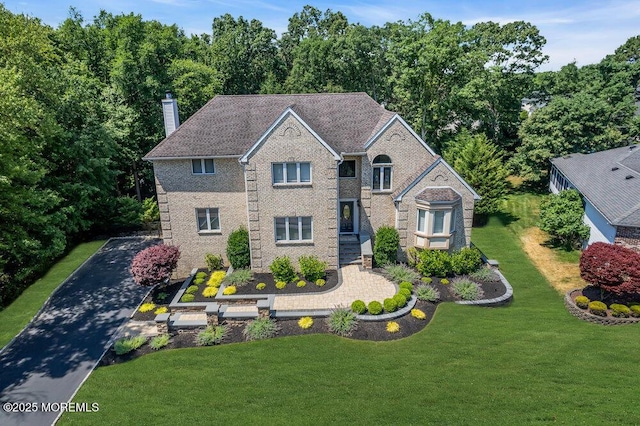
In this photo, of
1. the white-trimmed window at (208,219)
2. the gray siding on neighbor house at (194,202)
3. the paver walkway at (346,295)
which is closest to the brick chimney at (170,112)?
the gray siding on neighbor house at (194,202)

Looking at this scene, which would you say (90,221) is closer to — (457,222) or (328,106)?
(328,106)

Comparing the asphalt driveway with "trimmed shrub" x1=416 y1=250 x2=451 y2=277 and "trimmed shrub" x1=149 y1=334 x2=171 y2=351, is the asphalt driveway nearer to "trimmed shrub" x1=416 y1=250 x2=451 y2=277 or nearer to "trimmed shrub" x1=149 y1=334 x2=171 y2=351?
"trimmed shrub" x1=149 y1=334 x2=171 y2=351

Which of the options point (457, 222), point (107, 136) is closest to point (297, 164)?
point (457, 222)

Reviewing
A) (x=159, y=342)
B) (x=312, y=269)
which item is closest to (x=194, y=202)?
(x=312, y=269)

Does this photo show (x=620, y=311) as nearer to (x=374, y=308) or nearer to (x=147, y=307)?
(x=374, y=308)

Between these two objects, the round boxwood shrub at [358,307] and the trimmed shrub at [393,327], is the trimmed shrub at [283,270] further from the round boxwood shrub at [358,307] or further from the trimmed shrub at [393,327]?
the trimmed shrub at [393,327]

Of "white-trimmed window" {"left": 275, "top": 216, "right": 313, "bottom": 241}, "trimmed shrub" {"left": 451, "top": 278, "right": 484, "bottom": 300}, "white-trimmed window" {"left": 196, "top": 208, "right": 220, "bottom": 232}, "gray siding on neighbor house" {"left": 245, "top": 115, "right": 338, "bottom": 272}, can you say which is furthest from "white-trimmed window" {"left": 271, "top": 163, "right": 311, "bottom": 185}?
"trimmed shrub" {"left": 451, "top": 278, "right": 484, "bottom": 300}

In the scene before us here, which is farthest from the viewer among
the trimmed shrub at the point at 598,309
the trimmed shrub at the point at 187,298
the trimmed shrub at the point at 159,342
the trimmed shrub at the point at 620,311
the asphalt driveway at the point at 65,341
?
the trimmed shrub at the point at 187,298
